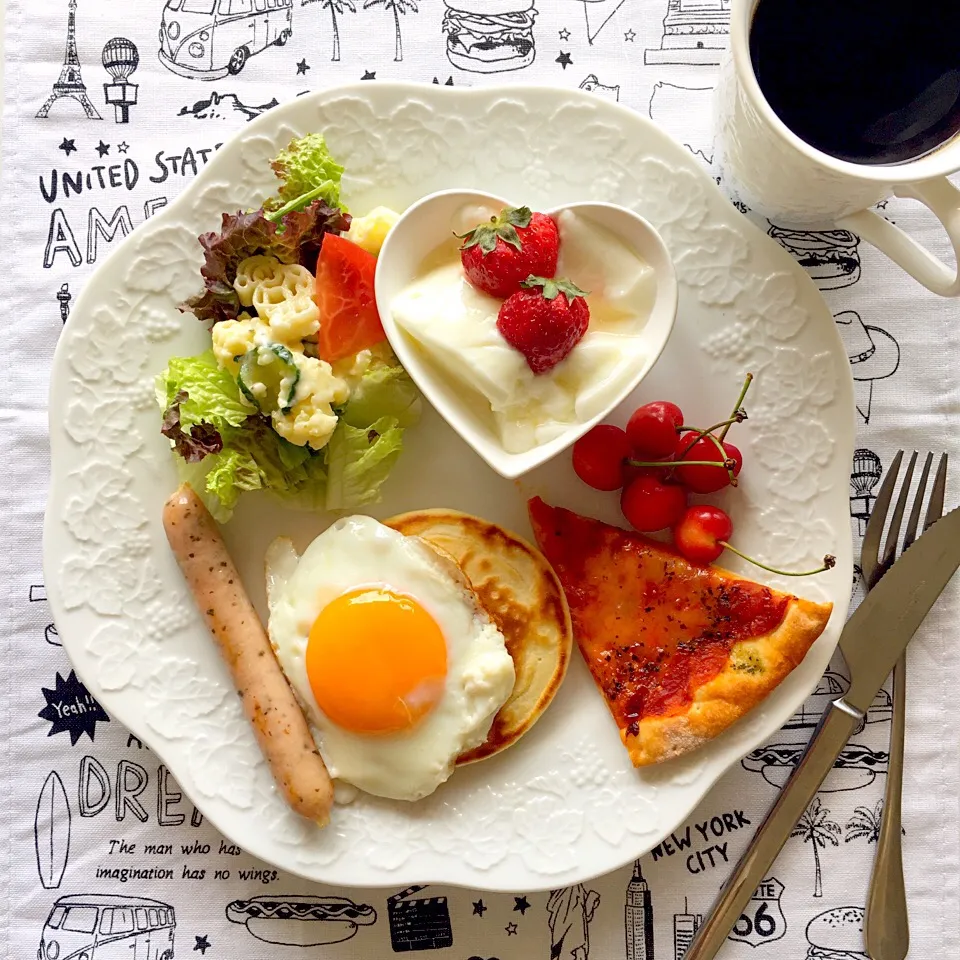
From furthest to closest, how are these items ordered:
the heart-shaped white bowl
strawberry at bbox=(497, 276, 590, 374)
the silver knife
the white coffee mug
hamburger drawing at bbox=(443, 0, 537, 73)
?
1. hamburger drawing at bbox=(443, 0, 537, 73)
2. the silver knife
3. the heart-shaped white bowl
4. strawberry at bbox=(497, 276, 590, 374)
5. the white coffee mug

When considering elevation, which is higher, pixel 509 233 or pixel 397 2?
pixel 397 2

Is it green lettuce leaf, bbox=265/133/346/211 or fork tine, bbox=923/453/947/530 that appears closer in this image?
green lettuce leaf, bbox=265/133/346/211

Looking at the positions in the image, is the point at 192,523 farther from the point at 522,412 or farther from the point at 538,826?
the point at 538,826

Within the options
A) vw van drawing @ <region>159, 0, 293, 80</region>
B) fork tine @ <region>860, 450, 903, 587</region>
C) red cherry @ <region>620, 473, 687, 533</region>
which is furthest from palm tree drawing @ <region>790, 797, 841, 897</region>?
vw van drawing @ <region>159, 0, 293, 80</region>

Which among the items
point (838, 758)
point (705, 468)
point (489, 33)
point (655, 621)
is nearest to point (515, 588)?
point (655, 621)

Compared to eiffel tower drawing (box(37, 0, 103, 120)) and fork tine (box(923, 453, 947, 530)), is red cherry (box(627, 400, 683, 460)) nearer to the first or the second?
fork tine (box(923, 453, 947, 530))

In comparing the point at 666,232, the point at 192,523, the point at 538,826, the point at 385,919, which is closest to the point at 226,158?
the point at 192,523

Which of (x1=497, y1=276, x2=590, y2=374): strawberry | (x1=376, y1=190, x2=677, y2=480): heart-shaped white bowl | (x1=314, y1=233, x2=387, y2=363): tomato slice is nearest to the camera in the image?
(x1=497, y1=276, x2=590, y2=374): strawberry
